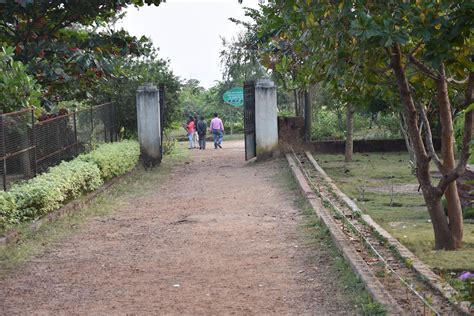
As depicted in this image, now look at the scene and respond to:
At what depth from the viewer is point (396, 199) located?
48.2 feet

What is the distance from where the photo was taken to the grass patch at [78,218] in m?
10.0

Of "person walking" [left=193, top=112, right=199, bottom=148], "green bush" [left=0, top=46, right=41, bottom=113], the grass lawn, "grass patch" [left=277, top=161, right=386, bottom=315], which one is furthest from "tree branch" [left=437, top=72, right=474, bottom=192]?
"person walking" [left=193, top=112, right=199, bottom=148]

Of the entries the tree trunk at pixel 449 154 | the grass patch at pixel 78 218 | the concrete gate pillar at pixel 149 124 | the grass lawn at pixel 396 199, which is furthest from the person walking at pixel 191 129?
the tree trunk at pixel 449 154

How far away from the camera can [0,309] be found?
25.2ft

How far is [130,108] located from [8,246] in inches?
526

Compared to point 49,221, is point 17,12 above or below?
above

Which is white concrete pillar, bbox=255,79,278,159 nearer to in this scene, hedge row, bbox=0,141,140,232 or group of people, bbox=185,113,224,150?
hedge row, bbox=0,141,140,232

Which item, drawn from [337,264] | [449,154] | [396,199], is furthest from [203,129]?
[337,264]

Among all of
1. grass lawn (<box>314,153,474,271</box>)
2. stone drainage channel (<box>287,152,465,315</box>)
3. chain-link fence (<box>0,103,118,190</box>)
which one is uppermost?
chain-link fence (<box>0,103,118,190</box>)

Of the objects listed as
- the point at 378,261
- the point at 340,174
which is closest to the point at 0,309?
the point at 378,261

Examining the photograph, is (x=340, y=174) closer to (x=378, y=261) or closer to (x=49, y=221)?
(x=49, y=221)

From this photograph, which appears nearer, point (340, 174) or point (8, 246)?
point (8, 246)

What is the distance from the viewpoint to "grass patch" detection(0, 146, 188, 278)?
1003cm

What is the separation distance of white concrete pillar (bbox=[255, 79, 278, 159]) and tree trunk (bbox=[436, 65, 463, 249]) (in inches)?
499
